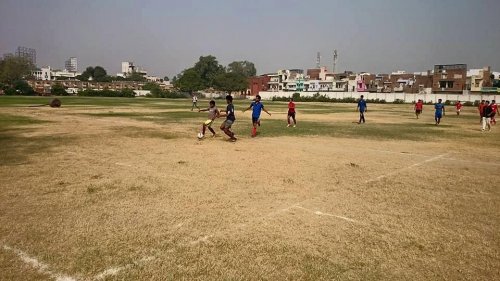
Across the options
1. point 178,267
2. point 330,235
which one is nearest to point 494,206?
point 330,235

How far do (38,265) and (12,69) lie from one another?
13098 centimetres

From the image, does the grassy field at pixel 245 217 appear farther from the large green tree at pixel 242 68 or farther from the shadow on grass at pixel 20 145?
the large green tree at pixel 242 68

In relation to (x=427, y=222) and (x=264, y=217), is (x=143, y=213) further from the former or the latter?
(x=427, y=222)

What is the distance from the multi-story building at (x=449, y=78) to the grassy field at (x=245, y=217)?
95167 millimetres

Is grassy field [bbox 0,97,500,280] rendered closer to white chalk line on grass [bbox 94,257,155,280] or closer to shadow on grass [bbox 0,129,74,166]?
white chalk line on grass [bbox 94,257,155,280]

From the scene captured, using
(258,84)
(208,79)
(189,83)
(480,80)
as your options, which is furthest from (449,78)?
(208,79)

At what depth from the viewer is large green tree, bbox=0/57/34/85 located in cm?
11006

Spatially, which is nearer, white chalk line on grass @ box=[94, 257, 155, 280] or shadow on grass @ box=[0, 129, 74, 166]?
white chalk line on grass @ box=[94, 257, 155, 280]

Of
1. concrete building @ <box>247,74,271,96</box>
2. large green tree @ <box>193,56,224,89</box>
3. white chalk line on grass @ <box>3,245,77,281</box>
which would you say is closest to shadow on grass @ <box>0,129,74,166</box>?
white chalk line on grass @ <box>3,245,77,281</box>

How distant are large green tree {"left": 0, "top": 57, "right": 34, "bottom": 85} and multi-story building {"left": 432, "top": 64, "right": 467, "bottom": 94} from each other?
404 ft

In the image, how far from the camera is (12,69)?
11150 centimetres

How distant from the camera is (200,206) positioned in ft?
20.9

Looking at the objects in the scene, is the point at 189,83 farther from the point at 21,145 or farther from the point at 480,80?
the point at 21,145

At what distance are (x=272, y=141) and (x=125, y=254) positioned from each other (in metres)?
11.3
